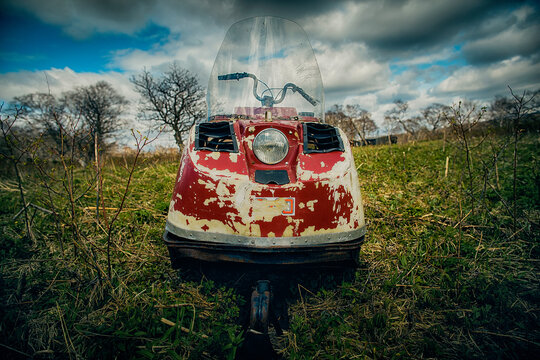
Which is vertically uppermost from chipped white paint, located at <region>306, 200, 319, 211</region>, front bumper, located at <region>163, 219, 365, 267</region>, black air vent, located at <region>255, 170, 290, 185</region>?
black air vent, located at <region>255, 170, 290, 185</region>

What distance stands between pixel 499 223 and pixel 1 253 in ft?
16.7

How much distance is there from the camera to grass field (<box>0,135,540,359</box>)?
1.41m

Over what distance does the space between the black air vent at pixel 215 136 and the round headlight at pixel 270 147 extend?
0.15 metres

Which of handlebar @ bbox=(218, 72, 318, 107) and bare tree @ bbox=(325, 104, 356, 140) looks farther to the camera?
bare tree @ bbox=(325, 104, 356, 140)

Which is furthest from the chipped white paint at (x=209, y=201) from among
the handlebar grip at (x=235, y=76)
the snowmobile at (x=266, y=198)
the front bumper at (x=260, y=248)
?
the handlebar grip at (x=235, y=76)

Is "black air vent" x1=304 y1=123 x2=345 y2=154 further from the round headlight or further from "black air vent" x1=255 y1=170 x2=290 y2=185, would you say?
"black air vent" x1=255 y1=170 x2=290 y2=185

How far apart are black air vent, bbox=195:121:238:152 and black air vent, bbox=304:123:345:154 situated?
513 millimetres

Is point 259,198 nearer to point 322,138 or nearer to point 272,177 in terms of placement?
point 272,177

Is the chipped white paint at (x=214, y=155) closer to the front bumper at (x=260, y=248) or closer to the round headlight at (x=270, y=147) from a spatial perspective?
the round headlight at (x=270, y=147)

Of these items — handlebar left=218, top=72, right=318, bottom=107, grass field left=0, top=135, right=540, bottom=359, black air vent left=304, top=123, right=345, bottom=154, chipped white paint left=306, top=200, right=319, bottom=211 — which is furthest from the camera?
handlebar left=218, top=72, right=318, bottom=107

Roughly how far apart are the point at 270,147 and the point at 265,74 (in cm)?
113

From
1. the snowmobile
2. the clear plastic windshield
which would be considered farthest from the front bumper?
the clear plastic windshield

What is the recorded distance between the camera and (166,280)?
6.88 ft

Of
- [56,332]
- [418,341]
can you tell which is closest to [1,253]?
[56,332]
